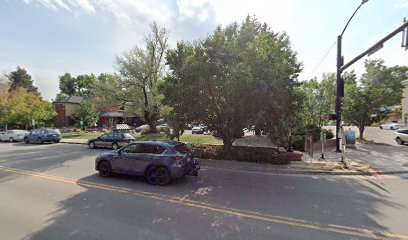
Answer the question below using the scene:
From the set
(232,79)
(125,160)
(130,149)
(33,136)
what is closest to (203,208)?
(125,160)

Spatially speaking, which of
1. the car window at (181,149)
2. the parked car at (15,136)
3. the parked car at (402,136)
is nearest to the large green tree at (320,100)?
the parked car at (402,136)

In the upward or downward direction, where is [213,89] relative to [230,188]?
upward

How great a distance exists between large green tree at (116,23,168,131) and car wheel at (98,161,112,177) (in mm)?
18175

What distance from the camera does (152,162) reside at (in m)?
7.68

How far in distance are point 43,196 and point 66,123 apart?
43684 millimetres

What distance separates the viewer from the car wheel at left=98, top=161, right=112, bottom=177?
8471 millimetres

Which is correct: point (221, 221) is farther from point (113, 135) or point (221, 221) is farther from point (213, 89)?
point (113, 135)

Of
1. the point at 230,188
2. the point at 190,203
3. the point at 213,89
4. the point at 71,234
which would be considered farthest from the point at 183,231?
the point at 213,89

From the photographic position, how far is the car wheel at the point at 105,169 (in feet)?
27.8

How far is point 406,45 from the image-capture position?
7.87m

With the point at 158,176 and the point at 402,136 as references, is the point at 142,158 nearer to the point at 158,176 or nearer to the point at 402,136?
the point at 158,176

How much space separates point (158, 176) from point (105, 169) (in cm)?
242

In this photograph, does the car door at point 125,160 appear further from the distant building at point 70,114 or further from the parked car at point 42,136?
the distant building at point 70,114

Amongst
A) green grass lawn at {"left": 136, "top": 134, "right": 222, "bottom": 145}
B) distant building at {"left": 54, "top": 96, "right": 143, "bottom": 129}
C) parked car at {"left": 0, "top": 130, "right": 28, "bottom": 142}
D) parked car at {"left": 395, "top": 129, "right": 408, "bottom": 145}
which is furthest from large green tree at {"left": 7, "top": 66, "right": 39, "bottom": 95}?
parked car at {"left": 395, "top": 129, "right": 408, "bottom": 145}
